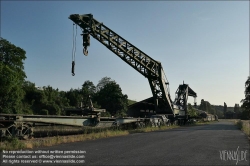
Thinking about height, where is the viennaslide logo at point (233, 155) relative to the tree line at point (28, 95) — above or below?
below

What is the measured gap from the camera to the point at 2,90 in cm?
3684

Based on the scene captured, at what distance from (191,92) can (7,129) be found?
3226cm

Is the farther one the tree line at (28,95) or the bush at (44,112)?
the bush at (44,112)

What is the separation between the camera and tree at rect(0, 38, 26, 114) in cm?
3703

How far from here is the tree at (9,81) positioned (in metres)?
37.0

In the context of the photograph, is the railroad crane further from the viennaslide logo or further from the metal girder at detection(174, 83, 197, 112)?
the viennaslide logo

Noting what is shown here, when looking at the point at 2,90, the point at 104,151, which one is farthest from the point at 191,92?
the point at 104,151

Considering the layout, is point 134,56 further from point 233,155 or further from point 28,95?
point 28,95

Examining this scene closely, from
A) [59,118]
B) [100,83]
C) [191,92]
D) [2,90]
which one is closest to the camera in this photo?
[59,118]

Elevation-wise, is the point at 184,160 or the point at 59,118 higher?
the point at 59,118

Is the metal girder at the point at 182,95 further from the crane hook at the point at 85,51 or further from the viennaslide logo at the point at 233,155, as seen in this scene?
the viennaslide logo at the point at 233,155

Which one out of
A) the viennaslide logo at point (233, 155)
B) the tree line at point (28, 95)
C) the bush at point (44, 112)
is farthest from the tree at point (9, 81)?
the viennaslide logo at point (233, 155)

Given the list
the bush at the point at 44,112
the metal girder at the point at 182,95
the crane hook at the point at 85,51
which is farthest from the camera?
the bush at the point at 44,112

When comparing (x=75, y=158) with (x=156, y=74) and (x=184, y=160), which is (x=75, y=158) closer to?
(x=184, y=160)
